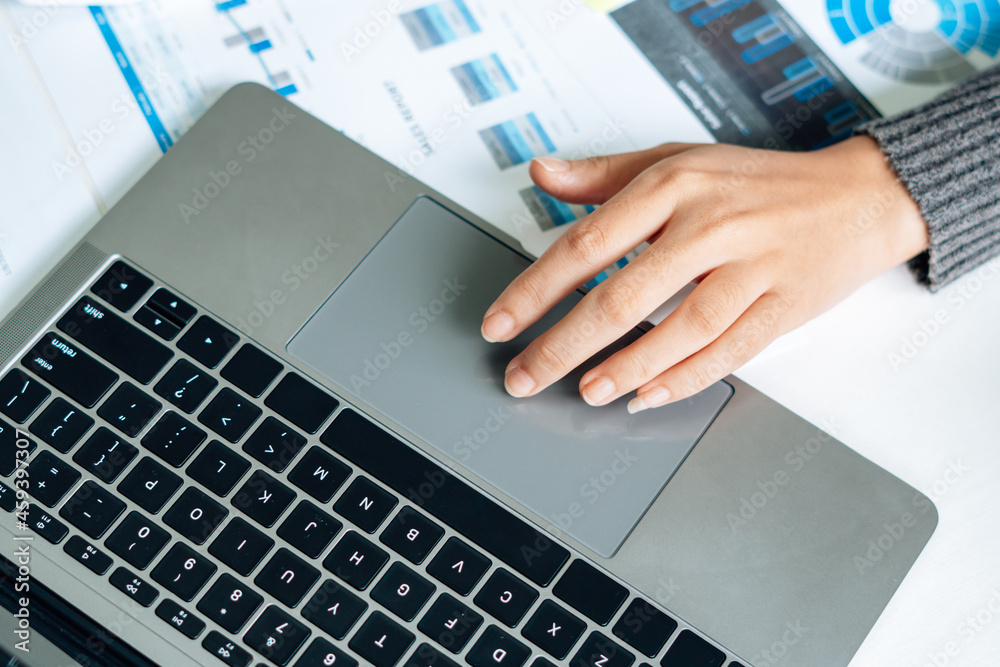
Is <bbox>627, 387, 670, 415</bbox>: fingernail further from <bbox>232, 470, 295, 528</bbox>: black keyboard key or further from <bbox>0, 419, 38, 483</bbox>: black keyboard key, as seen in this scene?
<bbox>0, 419, 38, 483</bbox>: black keyboard key

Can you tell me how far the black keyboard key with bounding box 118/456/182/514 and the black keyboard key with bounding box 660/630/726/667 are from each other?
1.07ft

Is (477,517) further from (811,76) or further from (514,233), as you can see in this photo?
(811,76)

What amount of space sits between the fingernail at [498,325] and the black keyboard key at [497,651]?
19cm

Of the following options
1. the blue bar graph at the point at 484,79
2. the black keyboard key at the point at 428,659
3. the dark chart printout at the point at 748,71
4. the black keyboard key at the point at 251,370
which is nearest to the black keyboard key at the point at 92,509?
the black keyboard key at the point at 251,370

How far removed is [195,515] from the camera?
446 mm

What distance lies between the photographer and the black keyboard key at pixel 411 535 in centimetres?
45

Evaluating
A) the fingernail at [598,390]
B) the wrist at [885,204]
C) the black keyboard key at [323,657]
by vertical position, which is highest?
the wrist at [885,204]

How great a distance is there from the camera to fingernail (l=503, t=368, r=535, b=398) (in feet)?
1.58

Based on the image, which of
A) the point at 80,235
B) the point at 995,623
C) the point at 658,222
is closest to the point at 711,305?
the point at 658,222

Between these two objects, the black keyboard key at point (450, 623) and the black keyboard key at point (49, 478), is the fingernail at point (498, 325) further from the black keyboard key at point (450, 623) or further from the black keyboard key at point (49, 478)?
the black keyboard key at point (49, 478)

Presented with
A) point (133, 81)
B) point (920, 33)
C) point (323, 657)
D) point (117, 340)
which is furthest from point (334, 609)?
point (920, 33)

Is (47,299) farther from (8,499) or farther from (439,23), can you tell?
(439,23)

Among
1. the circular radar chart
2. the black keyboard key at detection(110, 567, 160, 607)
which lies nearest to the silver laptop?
the black keyboard key at detection(110, 567, 160, 607)

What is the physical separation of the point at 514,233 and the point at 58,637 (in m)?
0.41
